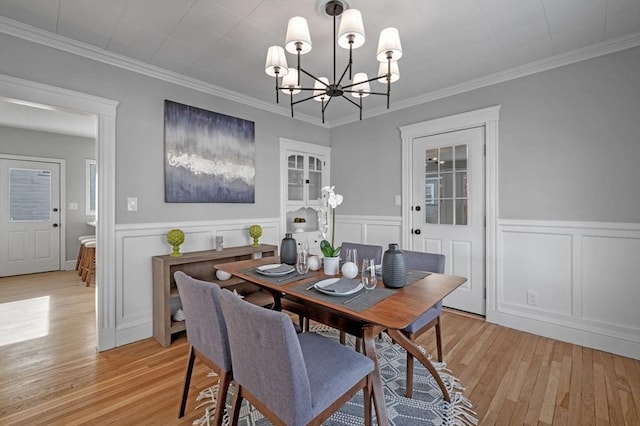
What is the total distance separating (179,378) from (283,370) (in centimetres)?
149

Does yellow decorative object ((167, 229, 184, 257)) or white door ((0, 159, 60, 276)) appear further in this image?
white door ((0, 159, 60, 276))

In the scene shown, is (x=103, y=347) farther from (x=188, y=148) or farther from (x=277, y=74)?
(x=277, y=74)

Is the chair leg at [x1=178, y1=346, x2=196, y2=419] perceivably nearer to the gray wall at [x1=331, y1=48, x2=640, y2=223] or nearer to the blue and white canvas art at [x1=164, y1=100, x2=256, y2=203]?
the blue and white canvas art at [x1=164, y1=100, x2=256, y2=203]

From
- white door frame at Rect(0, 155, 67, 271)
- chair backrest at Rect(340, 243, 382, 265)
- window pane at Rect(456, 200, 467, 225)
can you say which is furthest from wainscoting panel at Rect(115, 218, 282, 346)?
white door frame at Rect(0, 155, 67, 271)

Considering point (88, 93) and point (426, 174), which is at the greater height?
point (88, 93)

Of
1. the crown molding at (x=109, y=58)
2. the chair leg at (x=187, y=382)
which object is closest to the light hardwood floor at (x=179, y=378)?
the chair leg at (x=187, y=382)

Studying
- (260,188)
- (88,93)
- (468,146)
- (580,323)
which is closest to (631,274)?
(580,323)

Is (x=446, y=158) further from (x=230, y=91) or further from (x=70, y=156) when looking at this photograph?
(x=70, y=156)

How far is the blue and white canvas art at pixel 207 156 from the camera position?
2.95 metres

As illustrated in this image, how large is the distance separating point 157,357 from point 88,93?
2.25m

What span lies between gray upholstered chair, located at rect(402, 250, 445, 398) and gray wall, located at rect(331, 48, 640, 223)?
1284 mm

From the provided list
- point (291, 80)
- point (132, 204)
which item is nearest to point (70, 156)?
point (132, 204)

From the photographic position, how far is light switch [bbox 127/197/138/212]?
8.84 feet

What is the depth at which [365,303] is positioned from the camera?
1419 mm
